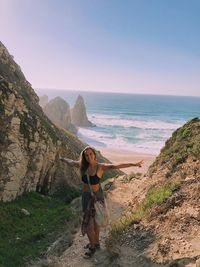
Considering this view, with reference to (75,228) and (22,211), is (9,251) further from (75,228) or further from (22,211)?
(22,211)

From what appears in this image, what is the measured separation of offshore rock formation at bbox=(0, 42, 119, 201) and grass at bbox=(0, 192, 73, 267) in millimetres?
933

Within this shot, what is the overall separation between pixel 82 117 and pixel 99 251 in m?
108

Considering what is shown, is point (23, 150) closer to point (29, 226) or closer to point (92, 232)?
point (29, 226)

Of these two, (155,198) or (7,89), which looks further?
(7,89)

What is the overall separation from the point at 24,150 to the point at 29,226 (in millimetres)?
5127

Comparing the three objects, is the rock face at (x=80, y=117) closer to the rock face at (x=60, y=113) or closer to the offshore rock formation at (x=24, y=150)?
the rock face at (x=60, y=113)

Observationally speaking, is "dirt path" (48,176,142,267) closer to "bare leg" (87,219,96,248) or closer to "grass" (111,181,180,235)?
"bare leg" (87,219,96,248)

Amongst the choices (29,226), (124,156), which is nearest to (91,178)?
(29,226)

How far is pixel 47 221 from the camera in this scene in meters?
17.5

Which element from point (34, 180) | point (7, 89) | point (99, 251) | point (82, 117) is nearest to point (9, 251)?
point (99, 251)

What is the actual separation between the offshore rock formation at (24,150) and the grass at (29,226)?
0.93 m

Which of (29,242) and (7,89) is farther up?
(7,89)

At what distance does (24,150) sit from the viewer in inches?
810

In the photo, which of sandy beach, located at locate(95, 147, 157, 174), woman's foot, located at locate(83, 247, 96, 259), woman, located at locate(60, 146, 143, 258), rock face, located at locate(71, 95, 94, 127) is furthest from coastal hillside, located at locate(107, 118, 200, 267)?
rock face, located at locate(71, 95, 94, 127)
